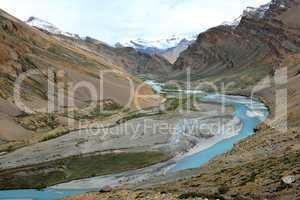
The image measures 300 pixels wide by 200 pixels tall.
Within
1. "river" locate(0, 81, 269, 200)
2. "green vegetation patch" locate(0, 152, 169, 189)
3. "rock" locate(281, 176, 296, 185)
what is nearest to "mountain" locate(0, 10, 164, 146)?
"green vegetation patch" locate(0, 152, 169, 189)

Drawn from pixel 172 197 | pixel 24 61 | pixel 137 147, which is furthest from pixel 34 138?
pixel 172 197

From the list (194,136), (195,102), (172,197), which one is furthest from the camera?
(195,102)

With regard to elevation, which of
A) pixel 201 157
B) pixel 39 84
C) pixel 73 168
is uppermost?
pixel 39 84

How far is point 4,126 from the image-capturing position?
84938 mm

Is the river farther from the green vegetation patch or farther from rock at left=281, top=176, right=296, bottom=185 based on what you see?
rock at left=281, top=176, right=296, bottom=185

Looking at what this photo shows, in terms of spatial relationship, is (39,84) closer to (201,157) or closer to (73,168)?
(73,168)

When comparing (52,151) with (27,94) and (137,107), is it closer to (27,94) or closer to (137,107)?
(27,94)

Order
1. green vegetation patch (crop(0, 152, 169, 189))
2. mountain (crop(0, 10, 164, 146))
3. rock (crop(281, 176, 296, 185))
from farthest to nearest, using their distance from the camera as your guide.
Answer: mountain (crop(0, 10, 164, 146)) → green vegetation patch (crop(0, 152, 169, 189)) → rock (crop(281, 176, 296, 185))

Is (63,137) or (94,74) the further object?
(94,74)

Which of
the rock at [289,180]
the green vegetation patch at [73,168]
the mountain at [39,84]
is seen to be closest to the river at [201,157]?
the green vegetation patch at [73,168]

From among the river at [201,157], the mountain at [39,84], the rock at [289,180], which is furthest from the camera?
the mountain at [39,84]

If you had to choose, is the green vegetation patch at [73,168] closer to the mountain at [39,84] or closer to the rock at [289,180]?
the mountain at [39,84]

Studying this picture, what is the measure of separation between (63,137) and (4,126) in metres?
10.1

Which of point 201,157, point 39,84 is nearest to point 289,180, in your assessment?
point 201,157
